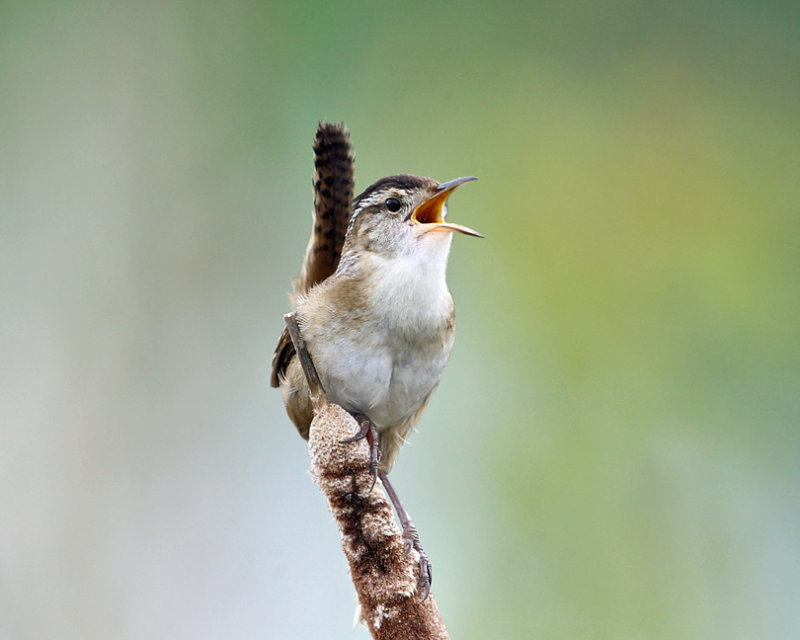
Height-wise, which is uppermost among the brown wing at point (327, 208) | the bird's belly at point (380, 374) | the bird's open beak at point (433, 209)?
the brown wing at point (327, 208)

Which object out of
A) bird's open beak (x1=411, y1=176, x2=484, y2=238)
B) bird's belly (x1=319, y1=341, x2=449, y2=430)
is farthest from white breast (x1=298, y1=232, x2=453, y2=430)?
bird's open beak (x1=411, y1=176, x2=484, y2=238)

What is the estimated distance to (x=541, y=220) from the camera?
3.53 metres

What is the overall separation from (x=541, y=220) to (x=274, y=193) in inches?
47.7

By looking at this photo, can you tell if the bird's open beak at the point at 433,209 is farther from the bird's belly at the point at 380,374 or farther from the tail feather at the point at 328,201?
the bird's belly at the point at 380,374

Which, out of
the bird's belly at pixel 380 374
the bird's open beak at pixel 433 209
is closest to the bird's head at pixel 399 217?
the bird's open beak at pixel 433 209

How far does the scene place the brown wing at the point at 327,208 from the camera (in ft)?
5.87

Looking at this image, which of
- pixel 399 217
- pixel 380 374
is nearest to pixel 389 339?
pixel 380 374

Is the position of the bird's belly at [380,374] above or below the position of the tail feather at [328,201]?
below

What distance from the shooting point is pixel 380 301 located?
1.79 metres

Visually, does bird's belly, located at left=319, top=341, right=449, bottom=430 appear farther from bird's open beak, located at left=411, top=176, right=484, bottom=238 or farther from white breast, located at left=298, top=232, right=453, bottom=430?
bird's open beak, located at left=411, top=176, right=484, bottom=238

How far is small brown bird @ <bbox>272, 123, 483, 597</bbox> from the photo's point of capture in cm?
178

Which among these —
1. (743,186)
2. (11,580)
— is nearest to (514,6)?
(743,186)

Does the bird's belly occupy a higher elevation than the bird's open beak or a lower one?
lower

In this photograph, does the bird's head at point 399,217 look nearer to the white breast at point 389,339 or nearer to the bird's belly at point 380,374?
the white breast at point 389,339
